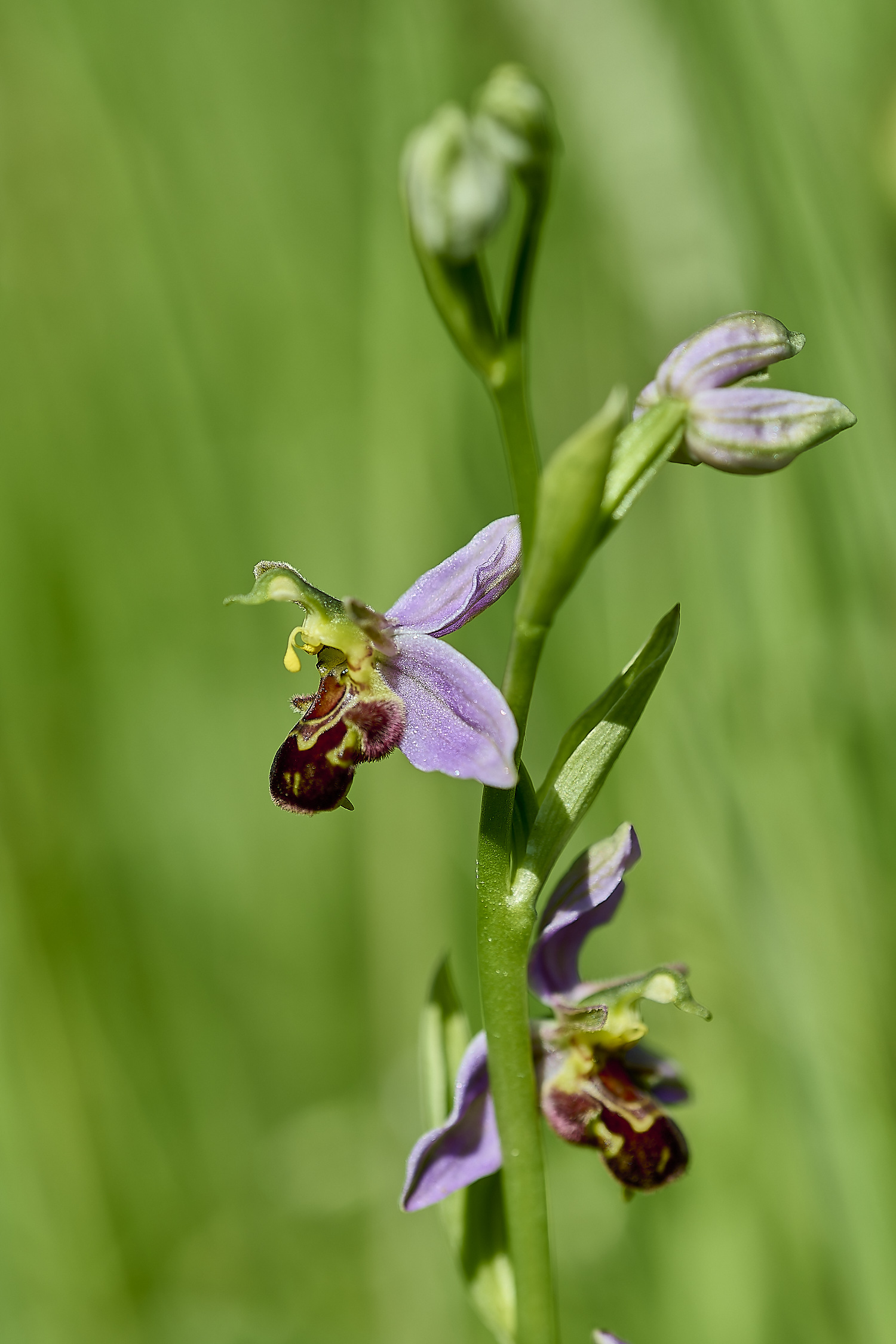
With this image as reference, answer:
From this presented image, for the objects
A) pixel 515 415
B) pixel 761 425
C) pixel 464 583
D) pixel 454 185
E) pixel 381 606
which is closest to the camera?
pixel 454 185

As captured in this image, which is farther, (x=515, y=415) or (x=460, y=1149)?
→ (x=460, y=1149)

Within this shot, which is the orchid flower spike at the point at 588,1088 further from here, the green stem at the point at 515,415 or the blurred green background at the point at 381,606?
the blurred green background at the point at 381,606

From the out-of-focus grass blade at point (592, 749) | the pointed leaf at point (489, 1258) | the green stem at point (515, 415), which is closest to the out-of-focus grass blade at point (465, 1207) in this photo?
the pointed leaf at point (489, 1258)

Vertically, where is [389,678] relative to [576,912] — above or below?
above

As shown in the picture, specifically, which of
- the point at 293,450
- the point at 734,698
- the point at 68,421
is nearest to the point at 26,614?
the point at 68,421

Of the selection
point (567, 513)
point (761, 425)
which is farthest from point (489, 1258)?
point (761, 425)

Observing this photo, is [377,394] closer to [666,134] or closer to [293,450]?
[293,450]

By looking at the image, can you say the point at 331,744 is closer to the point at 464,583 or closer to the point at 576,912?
the point at 464,583

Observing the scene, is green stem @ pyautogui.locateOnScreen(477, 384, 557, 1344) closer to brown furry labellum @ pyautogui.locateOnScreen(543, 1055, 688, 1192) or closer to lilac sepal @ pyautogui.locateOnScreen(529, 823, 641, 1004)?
brown furry labellum @ pyautogui.locateOnScreen(543, 1055, 688, 1192)
